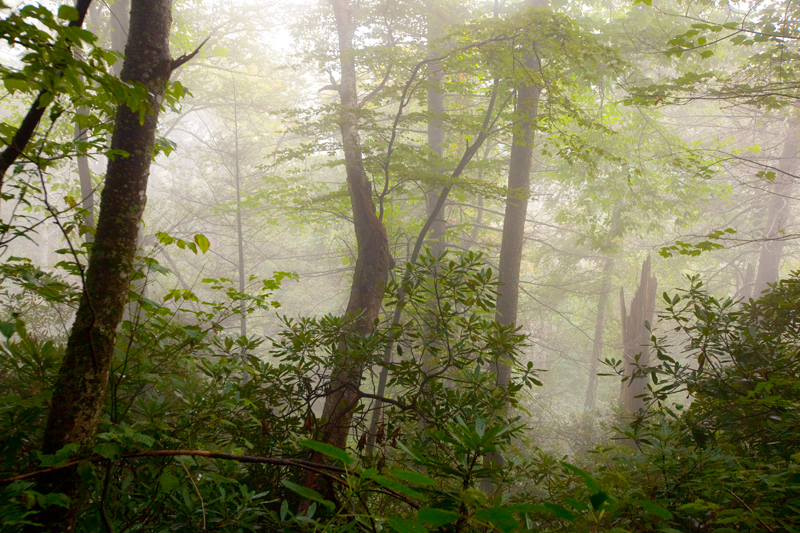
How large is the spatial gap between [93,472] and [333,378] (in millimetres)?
1361

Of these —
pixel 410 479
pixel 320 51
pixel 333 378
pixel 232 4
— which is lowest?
pixel 410 479

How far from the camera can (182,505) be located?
5.35ft

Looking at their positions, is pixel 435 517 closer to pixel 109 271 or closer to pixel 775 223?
pixel 109 271

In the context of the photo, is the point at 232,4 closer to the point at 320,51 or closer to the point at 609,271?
the point at 320,51

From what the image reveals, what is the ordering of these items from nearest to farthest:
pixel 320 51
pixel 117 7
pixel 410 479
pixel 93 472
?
pixel 410 479 < pixel 93 472 < pixel 320 51 < pixel 117 7

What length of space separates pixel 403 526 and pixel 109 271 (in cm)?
160

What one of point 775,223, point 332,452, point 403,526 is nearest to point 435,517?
point 403,526

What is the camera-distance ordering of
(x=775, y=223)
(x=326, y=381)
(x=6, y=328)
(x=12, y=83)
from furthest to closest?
(x=775, y=223) → (x=326, y=381) → (x=6, y=328) → (x=12, y=83)

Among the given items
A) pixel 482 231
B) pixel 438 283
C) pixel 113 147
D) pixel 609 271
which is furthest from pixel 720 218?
pixel 113 147

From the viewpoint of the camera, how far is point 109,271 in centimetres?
170

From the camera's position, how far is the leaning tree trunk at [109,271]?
1519mm

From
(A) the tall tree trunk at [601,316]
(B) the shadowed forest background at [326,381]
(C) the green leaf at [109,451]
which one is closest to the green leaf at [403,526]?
(B) the shadowed forest background at [326,381]

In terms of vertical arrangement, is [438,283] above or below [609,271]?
below

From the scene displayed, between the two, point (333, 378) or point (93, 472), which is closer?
point (93, 472)
